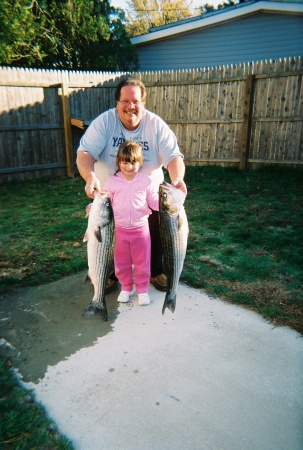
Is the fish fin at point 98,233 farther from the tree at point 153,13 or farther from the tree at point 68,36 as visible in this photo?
the tree at point 153,13

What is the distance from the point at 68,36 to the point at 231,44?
6.46m

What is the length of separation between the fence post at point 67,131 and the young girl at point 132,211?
7.15 metres

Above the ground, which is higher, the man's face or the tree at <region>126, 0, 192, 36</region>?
the tree at <region>126, 0, 192, 36</region>

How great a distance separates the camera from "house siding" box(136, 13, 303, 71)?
1303cm

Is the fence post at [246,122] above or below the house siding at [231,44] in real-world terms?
below

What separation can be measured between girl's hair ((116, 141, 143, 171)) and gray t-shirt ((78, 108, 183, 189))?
0.26 meters

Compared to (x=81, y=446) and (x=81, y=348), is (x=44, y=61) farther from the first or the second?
(x=81, y=446)

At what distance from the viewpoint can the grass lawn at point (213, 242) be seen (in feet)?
11.4

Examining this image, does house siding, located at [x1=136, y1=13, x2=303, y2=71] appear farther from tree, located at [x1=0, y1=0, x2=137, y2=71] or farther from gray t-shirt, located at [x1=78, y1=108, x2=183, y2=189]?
gray t-shirt, located at [x1=78, y1=108, x2=183, y2=189]

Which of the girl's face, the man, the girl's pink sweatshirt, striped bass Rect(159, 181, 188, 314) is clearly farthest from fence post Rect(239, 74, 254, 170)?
striped bass Rect(159, 181, 188, 314)

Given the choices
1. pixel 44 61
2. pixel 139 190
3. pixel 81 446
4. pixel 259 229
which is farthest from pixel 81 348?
pixel 44 61

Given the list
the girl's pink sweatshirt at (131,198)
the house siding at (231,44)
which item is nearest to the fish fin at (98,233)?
the girl's pink sweatshirt at (131,198)

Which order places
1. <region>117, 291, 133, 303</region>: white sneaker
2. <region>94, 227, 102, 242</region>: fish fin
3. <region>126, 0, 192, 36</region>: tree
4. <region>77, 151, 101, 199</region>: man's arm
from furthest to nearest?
<region>126, 0, 192, 36</region>: tree → <region>117, 291, 133, 303</region>: white sneaker → <region>77, 151, 101, 199</region>: man's arm → <region>94, 227, 102, 242</region>: fish fin

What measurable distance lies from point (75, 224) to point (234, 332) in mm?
3672
